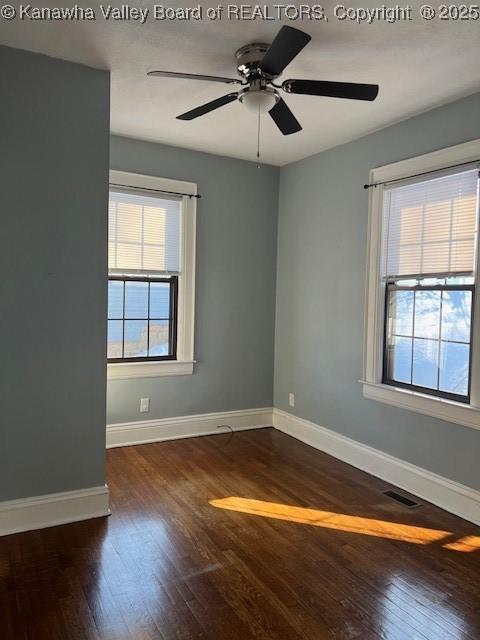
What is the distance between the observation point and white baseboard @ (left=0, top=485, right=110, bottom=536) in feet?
8.42

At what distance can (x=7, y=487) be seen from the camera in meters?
2.56

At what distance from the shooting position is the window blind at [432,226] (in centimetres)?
298

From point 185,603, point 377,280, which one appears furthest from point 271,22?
point 185,603

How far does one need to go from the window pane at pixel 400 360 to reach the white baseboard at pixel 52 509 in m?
2.24

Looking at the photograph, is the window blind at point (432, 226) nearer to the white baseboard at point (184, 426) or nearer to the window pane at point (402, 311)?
the window pane at point (402, 311)

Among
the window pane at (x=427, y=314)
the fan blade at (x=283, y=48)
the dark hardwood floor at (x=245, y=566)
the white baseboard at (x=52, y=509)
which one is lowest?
the dark hardwood floor at (x=245, y=566)

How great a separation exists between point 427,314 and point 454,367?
42 centimetres

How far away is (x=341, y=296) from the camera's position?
400 centimetres

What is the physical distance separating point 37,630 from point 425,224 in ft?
10.5

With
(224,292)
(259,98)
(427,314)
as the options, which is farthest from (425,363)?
(259,98)

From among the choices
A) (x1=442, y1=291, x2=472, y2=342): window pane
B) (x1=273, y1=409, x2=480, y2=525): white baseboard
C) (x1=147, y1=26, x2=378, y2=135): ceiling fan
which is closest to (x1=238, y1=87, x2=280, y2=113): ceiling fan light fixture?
(x1=147, y1=26, x2=378, y2=135): ceiling fan

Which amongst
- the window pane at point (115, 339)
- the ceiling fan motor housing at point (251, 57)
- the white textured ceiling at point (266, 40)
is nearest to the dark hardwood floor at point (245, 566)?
the window pane at point (115, 339)

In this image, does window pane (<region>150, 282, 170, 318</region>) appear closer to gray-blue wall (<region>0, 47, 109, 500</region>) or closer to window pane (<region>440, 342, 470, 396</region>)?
gray-blue wall (<region>0, 47, 109, 500</region>)

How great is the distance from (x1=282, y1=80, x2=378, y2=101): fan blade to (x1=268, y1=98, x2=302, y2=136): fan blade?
19 cm
